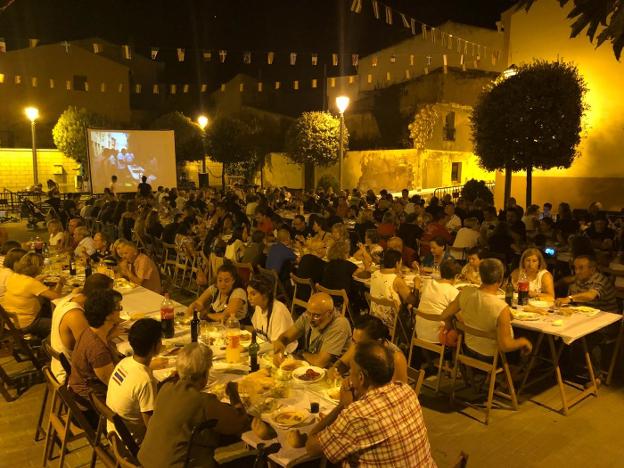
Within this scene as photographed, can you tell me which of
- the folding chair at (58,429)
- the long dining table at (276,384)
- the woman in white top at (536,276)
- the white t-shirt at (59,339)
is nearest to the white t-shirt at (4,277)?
the long dining table at (276,384)

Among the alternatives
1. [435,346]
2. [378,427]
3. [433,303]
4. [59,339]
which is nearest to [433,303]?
[433,303]

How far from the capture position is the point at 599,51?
50.9 feet

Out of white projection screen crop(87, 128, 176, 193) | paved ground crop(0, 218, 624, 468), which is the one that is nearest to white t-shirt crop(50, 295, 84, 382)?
paved ground crop(0, 218, 624, 468)

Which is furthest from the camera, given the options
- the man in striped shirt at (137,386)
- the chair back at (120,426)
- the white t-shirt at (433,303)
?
the white t-shirt at (433,303)

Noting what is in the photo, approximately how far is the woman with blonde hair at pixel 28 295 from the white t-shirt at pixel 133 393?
9.91 ft

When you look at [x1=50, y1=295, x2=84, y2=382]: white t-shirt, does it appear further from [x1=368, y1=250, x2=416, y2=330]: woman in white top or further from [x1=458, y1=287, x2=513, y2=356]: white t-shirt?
[x1=458, y1=287, x2=513, y2=356]: white t-shirt

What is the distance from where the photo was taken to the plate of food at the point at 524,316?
5.16 meters

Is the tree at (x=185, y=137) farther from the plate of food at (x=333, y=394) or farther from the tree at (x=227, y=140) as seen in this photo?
the plate of food at (x=333, y=394)

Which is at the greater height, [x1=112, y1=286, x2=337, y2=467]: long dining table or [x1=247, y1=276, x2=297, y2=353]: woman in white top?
[x1=247, y1=276, x2=297, y2=353]: woman in white top

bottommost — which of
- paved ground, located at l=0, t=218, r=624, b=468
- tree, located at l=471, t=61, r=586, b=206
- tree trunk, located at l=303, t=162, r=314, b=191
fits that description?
paved ground, located at l=0, t=218, r=624, b=468

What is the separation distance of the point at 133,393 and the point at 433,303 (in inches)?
123

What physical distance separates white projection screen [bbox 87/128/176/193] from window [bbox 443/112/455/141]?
13855mm

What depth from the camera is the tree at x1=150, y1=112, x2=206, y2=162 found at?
31797mm

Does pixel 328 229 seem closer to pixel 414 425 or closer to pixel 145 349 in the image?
pixel 145 349
